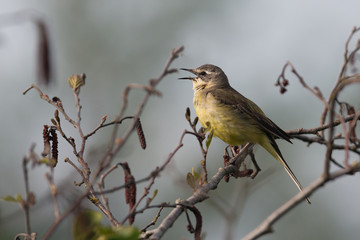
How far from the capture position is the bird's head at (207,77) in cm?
805

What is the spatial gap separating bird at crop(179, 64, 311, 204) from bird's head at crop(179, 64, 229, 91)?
449 millimetres

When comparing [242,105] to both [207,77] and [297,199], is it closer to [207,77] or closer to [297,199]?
[207,77]

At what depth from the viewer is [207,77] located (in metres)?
8.23

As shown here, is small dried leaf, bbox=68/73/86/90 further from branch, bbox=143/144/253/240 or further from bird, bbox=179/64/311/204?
bird, bbox=179/64/311/204

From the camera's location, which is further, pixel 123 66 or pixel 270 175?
pixel 123 66

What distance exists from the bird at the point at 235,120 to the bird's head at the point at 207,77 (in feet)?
1.47

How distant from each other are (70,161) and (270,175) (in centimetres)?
135

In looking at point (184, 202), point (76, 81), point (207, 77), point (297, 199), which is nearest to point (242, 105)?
point (207, 77)

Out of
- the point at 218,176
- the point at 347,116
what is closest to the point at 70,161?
the point at 218,176

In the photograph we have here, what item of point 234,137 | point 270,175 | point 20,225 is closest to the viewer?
point 270,175

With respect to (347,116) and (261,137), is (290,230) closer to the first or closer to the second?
(261,137)

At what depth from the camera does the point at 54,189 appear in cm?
236

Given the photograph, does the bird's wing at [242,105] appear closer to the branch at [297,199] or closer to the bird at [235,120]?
the bird at [235,120]

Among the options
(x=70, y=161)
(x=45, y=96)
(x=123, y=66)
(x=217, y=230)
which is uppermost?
(x=123, y=66)
